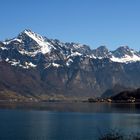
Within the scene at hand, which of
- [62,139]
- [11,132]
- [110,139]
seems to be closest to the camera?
[110,139]

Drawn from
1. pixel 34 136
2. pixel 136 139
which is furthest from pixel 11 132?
pixel 136 139

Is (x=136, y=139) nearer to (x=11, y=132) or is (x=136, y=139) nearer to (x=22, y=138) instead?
(x=22, y=138)

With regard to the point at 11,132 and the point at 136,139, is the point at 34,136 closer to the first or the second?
the point at 11,132

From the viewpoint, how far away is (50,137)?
4911 inches

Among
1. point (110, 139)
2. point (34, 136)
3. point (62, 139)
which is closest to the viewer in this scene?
point (110, 139)

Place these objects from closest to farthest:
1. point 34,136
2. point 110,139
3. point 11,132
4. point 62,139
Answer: point 110,139 → point 62,139 → point 34,136 → point 11,132

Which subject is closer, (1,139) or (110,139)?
(110,139)

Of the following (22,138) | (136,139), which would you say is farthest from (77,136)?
(136,139)

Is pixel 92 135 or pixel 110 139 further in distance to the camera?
pixel 92 135

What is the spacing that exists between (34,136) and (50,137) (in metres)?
5.45

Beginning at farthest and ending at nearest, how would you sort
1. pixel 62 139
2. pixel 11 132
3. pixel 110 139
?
pixel 11 132 < pixel 62 139 < pixel 110 139

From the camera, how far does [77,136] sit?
127 meters

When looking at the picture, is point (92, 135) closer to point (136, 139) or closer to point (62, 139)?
point (62, 139)

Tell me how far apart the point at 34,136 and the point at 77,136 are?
37.9 ft
